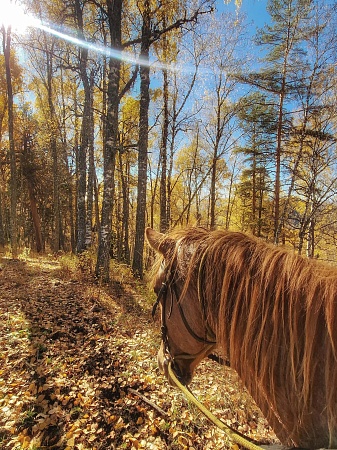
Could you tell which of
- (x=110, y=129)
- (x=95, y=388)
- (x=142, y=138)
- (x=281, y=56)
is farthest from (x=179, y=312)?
(x=281, y=56)

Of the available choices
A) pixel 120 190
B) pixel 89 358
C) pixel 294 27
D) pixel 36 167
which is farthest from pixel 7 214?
pixel 294 27

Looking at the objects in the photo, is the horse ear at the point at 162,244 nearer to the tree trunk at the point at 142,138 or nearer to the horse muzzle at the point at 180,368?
the horse muzzle at the point at 180,368

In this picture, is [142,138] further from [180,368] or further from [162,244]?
[180,368]

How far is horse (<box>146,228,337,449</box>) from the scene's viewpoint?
0.97m

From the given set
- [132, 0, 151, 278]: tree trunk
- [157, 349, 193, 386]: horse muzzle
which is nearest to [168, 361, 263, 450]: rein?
[157, 349, 193, 386]: horse muzzle

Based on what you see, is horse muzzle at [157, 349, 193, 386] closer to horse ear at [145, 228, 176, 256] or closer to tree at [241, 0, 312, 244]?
horse ear at [145, 228, 176, 256]

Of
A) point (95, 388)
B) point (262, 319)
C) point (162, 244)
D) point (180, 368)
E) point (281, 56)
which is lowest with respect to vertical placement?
point (95, 388)

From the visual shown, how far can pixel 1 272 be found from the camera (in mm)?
7461

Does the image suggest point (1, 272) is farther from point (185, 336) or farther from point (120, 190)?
point (120, 190)

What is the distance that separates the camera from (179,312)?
1.42 metres

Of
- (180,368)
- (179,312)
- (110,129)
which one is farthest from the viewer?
(110,129)

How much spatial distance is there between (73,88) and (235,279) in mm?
16344

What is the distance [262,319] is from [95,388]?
322 cm

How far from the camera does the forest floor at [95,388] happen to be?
8.76ft
